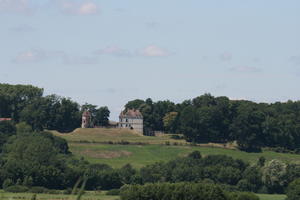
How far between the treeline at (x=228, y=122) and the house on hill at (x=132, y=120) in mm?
2642

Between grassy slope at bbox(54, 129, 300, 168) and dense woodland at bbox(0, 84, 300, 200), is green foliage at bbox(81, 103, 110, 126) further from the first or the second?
grassy slope at bbox(54, 129, 300, 168)

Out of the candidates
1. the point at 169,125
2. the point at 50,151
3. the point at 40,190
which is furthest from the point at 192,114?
the point at 40,190

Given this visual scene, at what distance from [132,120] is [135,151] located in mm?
27104

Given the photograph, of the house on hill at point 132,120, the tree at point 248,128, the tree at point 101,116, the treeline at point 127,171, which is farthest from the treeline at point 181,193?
the tree at point 101,116

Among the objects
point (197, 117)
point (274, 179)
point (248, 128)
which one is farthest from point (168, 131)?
point (274, 179)

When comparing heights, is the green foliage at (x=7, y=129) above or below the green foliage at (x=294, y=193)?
above

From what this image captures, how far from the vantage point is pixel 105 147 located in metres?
144

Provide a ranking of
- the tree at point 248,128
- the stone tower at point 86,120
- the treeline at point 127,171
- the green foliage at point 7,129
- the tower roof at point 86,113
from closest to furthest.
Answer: the treeline at point 127,171, the green foliage at point 7,129, the tree at point 248,128, the stone tower at point 86,120, the tower roof at point 86,113

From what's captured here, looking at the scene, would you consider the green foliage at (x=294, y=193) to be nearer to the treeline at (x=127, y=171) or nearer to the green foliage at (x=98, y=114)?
the treeline at (x=127, y=171)

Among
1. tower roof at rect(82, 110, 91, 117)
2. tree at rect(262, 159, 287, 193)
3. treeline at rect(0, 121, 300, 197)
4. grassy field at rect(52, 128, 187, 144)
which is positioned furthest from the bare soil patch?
tree at rect(262, 159, 287, 193)

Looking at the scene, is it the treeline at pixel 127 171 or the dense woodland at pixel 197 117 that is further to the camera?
the dense woodland at pixel 197 117

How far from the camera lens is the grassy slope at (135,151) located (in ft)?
451

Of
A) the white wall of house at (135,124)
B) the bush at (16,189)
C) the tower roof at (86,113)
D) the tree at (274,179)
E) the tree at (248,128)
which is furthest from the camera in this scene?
the tower roof at (86,113)

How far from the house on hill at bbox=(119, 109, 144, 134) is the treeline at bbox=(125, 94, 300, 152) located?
8.67ft
